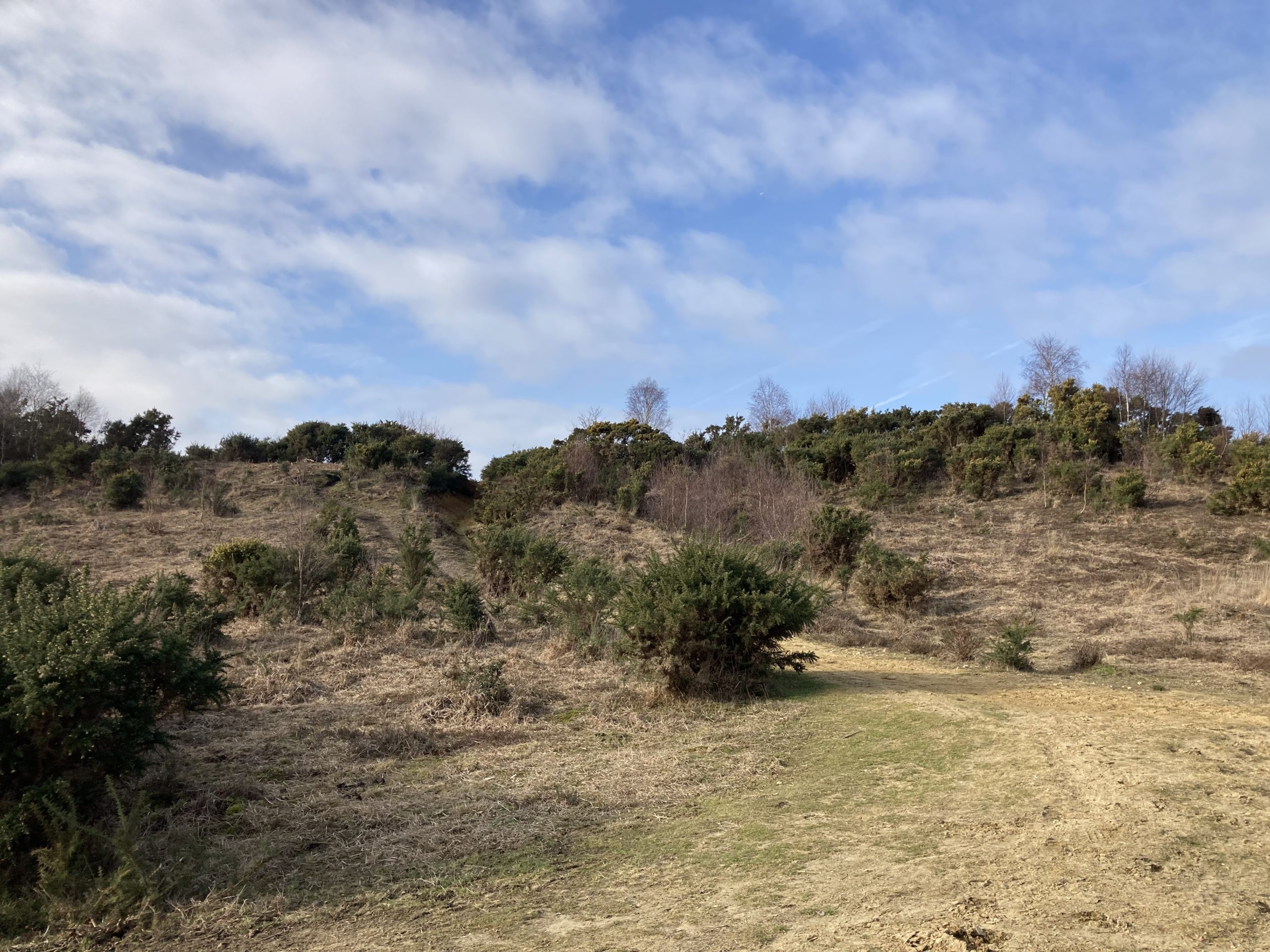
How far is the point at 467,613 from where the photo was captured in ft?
39.9

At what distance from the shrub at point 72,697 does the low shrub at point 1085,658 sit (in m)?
9.96

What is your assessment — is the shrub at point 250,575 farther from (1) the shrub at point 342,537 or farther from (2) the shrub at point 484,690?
(2) the shrub at point 484,690

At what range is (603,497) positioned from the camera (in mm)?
29406

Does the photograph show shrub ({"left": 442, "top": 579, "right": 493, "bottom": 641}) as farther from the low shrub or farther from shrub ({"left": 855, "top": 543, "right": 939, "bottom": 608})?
the low shrub

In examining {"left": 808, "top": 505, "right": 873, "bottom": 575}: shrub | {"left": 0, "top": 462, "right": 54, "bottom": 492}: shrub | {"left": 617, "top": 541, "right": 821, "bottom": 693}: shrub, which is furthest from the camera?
{"left": 0, "top": 462, "right": 54, "bottom": 492}: shrub

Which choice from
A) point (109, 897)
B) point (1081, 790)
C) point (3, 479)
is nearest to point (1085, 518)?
point (1081, 790)

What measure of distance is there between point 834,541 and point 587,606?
29.4 ft

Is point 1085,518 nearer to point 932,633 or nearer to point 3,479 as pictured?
point 932,633

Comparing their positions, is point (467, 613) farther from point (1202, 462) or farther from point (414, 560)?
point (1202, 462)

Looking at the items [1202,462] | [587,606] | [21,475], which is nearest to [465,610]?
[587,606]

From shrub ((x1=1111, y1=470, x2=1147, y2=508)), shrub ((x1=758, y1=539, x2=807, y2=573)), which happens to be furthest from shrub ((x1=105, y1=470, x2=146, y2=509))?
shrub ((x1=1111, y1=470, x2=1147, y2=508))

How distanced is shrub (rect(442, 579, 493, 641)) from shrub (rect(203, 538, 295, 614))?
9.26 ft

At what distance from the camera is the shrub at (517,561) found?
1583cm

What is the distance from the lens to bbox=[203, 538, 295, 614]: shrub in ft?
43.4
